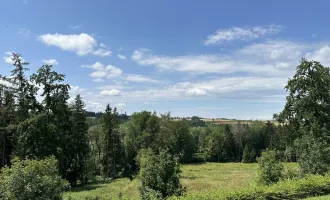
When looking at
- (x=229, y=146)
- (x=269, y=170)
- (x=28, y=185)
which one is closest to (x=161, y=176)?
(x=28, y=185)

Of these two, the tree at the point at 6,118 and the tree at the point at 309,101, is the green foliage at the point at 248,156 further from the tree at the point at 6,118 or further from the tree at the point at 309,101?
the tree at the point at 6,118

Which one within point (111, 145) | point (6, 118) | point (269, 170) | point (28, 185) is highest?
point (6, 118)

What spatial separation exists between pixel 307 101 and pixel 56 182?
75.0 feet

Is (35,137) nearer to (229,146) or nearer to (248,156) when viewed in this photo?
(248,156)

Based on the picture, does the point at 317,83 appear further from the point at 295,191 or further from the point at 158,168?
the point at 158,168

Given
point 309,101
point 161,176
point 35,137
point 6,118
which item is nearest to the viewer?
point 161,176

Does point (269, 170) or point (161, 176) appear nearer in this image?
point (161, 176)

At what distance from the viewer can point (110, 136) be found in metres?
61.8

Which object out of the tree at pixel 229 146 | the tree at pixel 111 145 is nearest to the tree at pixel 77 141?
the tree at pixel 111 145

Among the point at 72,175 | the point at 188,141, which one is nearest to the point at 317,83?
the point at 72,175

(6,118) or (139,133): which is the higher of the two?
(6,118)

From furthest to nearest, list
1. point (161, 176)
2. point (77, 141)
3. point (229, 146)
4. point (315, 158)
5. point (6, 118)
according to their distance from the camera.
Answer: point (229, 146) → point (77, 141) → point (6, 118) → point (315, 158) → point (161, 176)

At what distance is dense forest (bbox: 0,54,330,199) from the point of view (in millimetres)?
16625

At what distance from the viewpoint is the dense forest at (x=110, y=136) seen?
16625mm
